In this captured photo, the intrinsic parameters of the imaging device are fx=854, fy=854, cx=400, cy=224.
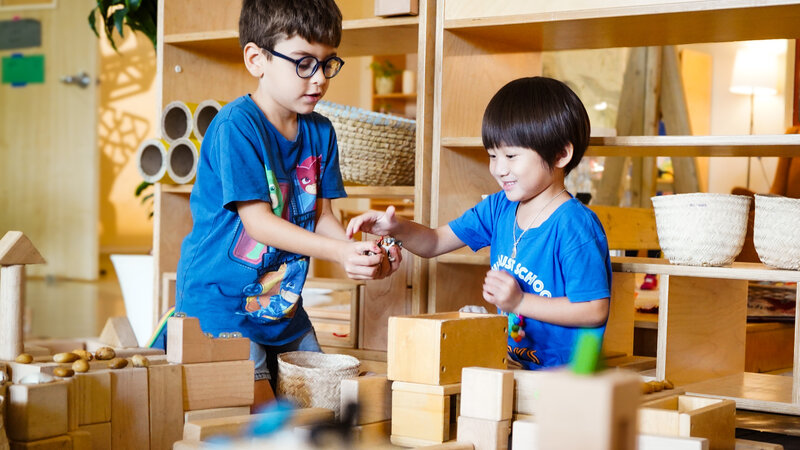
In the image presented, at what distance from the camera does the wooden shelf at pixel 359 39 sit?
2045 millimetres

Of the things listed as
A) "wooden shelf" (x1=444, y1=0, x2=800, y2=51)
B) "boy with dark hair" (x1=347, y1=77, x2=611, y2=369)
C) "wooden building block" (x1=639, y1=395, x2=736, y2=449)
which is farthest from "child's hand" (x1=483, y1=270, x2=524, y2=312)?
"wooden shelf" (x1=444, y1=0, x2=800, y2=51)

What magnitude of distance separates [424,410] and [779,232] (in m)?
0.88

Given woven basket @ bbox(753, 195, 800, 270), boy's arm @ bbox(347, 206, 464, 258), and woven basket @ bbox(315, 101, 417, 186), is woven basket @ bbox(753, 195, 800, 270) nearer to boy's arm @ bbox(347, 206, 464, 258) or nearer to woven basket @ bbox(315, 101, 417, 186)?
boy's arm @ bbox(347, 206, 464, 258)

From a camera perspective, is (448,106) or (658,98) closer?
(448,106)

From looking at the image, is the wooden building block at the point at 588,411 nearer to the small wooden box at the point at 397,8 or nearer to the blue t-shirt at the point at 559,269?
the blue t-shirt at the point at 559,269

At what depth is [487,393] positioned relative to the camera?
1045 mm

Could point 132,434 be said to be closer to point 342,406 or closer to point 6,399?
point 6,399

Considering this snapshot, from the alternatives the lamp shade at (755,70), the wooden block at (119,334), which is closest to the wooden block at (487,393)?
the wooden block at (119,334)

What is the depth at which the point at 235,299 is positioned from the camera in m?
1.60

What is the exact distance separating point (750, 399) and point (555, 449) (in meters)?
1.30

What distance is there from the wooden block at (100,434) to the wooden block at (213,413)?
0.37 feet

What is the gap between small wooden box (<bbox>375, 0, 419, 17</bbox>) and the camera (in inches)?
77.7

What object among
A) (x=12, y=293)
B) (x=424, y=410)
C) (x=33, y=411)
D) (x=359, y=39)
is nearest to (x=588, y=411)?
(x=424, y=410)

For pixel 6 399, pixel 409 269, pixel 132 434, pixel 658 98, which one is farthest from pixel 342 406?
pixel 658 98
